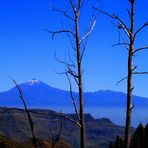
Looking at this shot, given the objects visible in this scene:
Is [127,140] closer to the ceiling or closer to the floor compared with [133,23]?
closer to the floor

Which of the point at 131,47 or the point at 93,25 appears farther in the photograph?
the point at 93,25

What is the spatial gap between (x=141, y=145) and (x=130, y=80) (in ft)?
418

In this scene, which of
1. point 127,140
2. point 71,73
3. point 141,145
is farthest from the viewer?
point 141,145

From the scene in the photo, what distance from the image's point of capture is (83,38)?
1440cm

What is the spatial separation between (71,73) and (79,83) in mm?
436

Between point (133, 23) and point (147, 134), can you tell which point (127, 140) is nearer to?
point (133, 23)

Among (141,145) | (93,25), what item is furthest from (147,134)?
(93,25)

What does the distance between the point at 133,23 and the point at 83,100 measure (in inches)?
102

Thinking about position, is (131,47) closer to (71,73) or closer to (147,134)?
(71,73)

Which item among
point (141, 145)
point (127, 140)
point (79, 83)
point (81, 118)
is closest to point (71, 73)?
point (79, 83)

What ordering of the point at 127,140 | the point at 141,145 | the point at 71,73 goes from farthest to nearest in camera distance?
the point at 141,145 < the point at 71,73 < the point at 127,140

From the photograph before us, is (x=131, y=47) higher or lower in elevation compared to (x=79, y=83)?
higher

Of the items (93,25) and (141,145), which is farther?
(141,145)

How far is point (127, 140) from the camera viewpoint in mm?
13461
